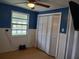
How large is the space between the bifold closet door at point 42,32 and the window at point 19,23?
83 centimetres

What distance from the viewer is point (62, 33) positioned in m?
3.24

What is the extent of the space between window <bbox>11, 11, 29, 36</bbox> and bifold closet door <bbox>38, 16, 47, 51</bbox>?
83 centimetres

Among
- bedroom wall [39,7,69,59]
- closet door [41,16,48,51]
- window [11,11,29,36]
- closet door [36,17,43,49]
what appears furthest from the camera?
closet door [36,17,43,49]

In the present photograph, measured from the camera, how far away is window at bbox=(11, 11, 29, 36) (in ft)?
13.0

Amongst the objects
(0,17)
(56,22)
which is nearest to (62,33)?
(56,22)

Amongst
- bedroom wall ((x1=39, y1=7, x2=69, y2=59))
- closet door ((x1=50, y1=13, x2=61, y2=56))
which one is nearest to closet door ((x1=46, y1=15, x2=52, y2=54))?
closet door ((x1=50, y1=13, x2=61, y2=56))

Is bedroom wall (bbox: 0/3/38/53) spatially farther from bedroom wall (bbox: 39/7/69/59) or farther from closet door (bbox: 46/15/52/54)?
bedroom wall (bbox: 39/7/69/59)

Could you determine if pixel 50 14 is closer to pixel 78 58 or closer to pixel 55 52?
pixel 55 52

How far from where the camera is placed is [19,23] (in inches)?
165

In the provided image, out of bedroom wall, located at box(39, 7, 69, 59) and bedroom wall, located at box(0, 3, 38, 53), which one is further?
bedroom wall, located at box(0, 3, 38, 53)

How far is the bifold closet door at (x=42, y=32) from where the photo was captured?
414cm

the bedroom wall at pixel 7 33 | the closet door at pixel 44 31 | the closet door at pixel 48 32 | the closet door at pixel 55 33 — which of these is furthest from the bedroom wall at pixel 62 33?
the bedroom wall at pixel 7 33

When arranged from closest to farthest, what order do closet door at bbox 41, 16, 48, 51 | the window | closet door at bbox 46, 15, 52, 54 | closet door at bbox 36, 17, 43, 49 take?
closet door at bbox 46, 15, 52, 54
the window
closet door at bbox 41, 16, 48, 51
closet door at bbox 36, 17, 43, 49

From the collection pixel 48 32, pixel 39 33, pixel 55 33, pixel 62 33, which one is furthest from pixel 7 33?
pixel 62 33
